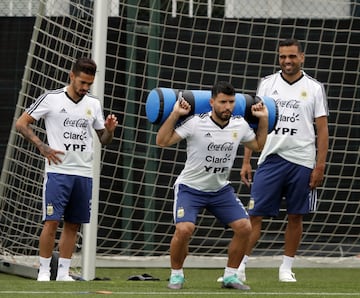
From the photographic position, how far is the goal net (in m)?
13.1

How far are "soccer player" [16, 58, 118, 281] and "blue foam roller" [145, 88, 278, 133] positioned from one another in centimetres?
95

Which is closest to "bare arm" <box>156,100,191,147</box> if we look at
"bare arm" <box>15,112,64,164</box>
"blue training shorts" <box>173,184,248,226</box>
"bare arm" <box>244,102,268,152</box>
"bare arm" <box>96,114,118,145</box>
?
"blue training shorts" <box>173,184,248,226</box>

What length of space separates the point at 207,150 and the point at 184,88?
141 inches

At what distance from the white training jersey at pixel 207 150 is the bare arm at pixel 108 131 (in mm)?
963

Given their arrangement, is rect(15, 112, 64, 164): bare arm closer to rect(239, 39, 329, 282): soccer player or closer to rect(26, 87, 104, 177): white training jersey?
rect(26, 87, 104, 177): white training jersey

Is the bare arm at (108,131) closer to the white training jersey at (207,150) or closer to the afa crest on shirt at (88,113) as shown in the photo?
the afa crest on shirt at (88,113)

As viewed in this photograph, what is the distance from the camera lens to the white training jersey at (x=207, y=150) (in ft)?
33.0

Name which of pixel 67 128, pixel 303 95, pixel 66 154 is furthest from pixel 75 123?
pixel 303 95

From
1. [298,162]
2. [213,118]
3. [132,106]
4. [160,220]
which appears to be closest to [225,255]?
[160,220]

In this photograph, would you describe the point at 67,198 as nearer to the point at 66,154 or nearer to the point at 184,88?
the point at 66,154

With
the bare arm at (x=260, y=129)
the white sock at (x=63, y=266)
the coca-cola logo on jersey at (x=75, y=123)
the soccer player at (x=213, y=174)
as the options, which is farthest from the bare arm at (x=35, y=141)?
the bare arm at (x=260, y=129)

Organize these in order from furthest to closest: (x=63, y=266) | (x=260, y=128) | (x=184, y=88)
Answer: (x=184, y=88) → (x=63, y=266) → (x=260, y=128)

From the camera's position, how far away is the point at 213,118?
10.1 m

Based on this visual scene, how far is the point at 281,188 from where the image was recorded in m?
11.1
